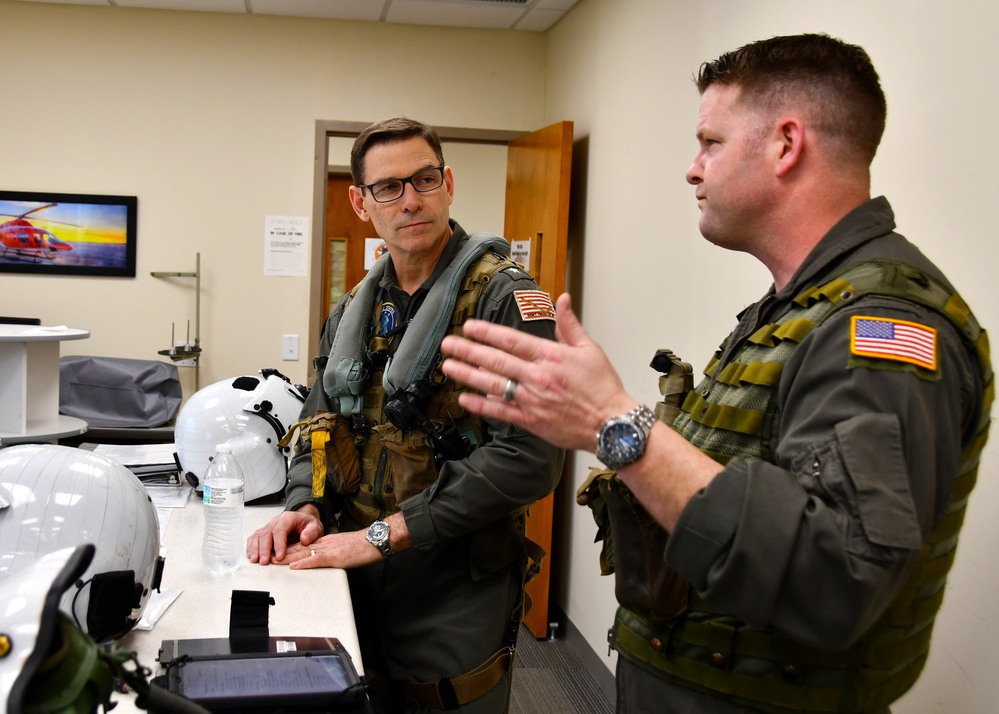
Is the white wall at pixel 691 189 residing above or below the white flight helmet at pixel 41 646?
above

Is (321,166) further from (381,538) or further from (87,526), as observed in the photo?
(87,526)

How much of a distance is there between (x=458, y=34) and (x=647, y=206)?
1991 mm

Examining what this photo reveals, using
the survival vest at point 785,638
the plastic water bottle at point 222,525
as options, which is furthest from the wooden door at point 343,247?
the survival vest at point 785,638

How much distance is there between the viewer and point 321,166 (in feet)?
14.6

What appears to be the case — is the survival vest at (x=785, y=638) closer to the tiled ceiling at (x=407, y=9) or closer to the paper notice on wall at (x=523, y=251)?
the paper notice on wall at (x=523, y=251)

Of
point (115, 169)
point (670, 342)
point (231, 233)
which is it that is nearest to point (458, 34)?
point (231, 233)

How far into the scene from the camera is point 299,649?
1268 millimetres

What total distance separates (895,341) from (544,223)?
3.03 m

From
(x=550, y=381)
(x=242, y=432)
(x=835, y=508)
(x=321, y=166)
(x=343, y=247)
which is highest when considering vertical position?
(x=321, y=166)

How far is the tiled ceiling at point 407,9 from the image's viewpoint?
13.4 feet

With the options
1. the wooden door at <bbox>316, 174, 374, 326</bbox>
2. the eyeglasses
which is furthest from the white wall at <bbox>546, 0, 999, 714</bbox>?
the wooden door at <bbox>316, 174, 374, 326</bbox>

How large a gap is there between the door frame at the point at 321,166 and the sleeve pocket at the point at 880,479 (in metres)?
3.82

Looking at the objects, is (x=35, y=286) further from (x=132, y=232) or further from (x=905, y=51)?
(x=905, y=51)

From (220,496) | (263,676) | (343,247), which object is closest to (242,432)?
(220,496)
